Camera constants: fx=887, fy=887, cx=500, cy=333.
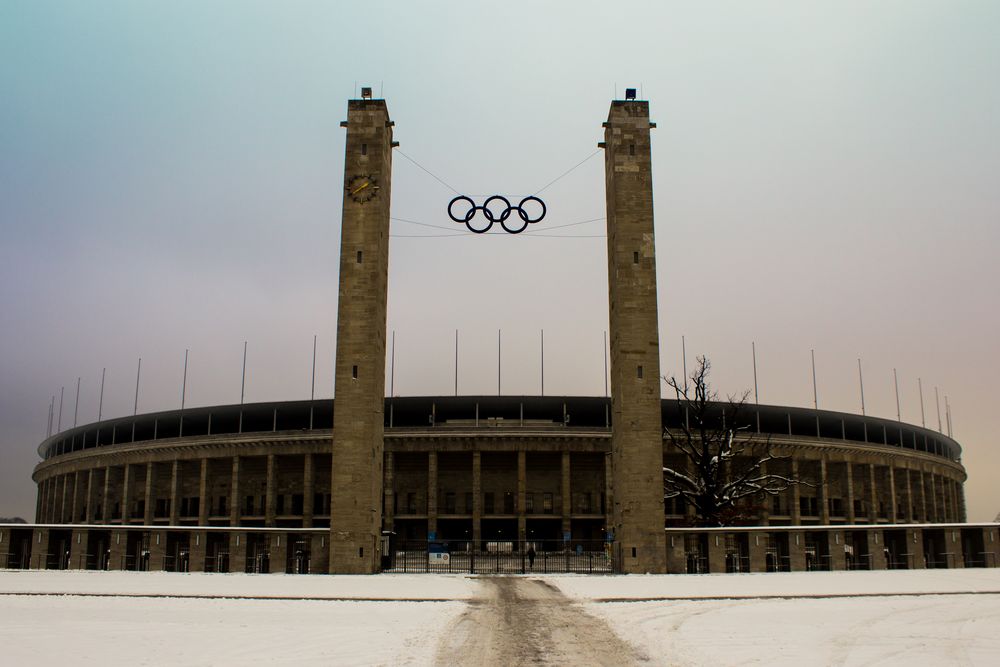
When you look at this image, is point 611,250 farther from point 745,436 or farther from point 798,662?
point 745,436

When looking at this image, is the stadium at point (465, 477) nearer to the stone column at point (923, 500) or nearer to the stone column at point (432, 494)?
the stone column at point (432, 494)

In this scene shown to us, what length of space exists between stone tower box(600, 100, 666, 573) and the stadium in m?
0.10

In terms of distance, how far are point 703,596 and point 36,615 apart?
57.7ft

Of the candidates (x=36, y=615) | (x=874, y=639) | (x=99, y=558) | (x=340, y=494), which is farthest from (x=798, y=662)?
(x=99, y=558)

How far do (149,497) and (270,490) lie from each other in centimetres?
1460

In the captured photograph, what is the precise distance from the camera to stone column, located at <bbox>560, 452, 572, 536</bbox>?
244 ft

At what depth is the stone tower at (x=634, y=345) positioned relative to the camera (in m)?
39.6

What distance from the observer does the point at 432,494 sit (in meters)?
74.8

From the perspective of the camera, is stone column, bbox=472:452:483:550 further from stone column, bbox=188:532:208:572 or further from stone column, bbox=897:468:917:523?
stone column, bbox=897:468:917:523

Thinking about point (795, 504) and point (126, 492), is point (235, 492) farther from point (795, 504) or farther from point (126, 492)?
point (795, 504)

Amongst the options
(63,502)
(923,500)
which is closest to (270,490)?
(63,502)

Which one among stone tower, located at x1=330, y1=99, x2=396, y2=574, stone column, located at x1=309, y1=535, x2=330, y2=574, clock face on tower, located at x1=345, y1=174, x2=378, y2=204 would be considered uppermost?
clock face on tower, located at x1=345, y1=174, x2=378, y2=204

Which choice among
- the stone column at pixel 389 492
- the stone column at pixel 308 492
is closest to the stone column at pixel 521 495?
the stone column at pixel 389 492

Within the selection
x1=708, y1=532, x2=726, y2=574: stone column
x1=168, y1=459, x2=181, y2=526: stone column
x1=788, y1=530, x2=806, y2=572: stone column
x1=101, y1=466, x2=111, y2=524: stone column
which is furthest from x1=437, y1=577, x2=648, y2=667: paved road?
x1=101, y1=466, x2=111, y2=524: stone column
